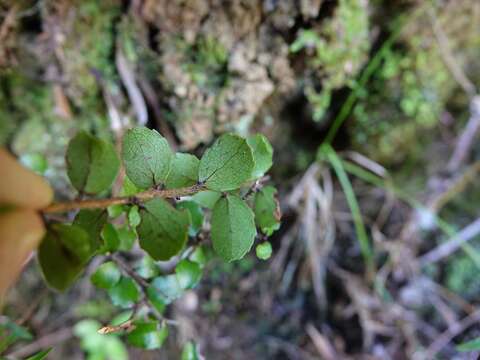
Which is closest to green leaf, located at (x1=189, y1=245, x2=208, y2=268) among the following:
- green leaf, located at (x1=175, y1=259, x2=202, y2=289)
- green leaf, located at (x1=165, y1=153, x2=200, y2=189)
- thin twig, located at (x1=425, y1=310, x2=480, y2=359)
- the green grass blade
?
green leaf, located at (x1=175, y1=259, x2=202, y2=289)

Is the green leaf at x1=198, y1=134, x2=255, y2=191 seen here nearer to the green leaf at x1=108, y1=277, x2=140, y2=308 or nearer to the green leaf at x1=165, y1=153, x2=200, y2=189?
the green leaf at x1=165, y1=153, x2=200, y2=189

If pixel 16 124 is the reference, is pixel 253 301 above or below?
below

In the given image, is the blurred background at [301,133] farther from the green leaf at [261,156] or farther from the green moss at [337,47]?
the green leaf at [261,156]

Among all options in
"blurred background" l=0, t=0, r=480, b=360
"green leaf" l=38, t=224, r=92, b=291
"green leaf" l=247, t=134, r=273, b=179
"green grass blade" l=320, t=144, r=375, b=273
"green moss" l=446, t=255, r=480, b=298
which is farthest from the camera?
"green moss" l=446, t=255, r=480, b=298

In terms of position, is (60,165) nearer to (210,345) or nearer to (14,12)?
(14,12)

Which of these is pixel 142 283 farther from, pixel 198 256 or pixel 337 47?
pixel 337 47

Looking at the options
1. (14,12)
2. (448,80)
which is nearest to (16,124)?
(14,12)
